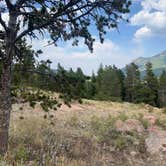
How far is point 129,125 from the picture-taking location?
46.3 feet

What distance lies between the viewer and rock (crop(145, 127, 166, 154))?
443 inches

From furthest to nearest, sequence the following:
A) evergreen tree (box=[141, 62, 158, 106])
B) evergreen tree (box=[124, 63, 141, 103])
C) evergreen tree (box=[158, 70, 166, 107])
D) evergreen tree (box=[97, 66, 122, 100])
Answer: evergreen tree (box=[158, 70, 166, 107]) → evergreen tree (box=[124, 63, 141, 103]) → evergreen tree (box=[97, 66, 122, 100]) → evergreen tree (box=[141, 62, 158, 106])

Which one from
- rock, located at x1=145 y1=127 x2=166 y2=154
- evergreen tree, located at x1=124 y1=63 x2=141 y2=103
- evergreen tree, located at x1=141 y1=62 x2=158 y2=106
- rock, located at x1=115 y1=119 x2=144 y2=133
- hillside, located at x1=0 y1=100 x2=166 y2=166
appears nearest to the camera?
hillside, located at x1=0 y1=100 x2=166 y2=166

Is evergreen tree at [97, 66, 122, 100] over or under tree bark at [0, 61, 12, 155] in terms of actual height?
over

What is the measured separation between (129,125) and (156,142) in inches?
92.1


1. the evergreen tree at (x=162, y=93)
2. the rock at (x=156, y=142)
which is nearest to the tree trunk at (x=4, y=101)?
the rock at (x=156, y=142)

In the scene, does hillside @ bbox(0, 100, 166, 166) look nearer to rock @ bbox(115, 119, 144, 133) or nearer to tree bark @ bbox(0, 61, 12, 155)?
rock @ bbox(115, 119, 144, 133)

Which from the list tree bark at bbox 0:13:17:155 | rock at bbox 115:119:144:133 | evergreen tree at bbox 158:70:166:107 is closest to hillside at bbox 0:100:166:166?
rock at bbox 115:119:144:133

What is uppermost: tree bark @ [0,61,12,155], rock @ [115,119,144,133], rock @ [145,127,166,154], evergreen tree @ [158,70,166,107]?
evergreen tree @ [158,70,166,107]

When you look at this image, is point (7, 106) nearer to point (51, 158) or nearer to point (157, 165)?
point (51, 158)

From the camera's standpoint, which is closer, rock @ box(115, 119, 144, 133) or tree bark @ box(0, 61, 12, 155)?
tree bark @ box(0, 61, 12, 155)

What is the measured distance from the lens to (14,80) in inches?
380

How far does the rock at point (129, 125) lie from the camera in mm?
13424

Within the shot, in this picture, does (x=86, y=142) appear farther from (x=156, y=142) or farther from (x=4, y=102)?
(x=4, y=102)
